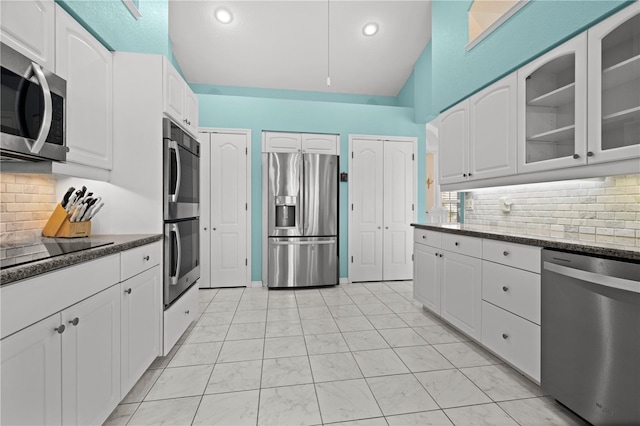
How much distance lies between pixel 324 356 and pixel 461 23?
11.7 feet

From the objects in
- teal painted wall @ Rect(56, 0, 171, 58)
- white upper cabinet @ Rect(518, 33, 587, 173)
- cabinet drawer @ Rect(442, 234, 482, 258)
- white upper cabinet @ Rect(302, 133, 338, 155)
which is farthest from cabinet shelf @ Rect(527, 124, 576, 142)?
teal painted wall @ Rect(56, 0, 171, 58)

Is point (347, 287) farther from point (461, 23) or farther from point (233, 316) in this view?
point (461, 23)

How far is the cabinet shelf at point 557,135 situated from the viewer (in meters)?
1.91

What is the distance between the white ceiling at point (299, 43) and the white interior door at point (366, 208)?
4.48 feet

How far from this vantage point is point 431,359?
2.13 metres

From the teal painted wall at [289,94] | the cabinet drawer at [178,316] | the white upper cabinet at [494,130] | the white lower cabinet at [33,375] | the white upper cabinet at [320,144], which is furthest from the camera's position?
the teal painted wall at [289,94]

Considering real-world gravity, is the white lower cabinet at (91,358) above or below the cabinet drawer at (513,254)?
below

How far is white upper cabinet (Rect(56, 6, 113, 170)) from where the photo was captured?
5.26 feet

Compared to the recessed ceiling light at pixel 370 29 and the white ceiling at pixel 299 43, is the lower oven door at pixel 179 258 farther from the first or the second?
the recessed ceiling light at pixel 370 29

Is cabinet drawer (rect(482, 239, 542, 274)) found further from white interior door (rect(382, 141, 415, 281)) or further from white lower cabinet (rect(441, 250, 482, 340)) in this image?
white interior door (rect(382, 141, 415, 281))

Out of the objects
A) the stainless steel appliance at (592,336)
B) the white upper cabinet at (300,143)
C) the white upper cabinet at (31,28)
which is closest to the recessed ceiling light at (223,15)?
the white upper cabinet at (300,143)

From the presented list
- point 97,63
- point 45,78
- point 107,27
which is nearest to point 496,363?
point 45,78

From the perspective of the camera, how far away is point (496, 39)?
2570 mm

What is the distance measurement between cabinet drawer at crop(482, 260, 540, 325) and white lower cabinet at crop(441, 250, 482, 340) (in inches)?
3.7
